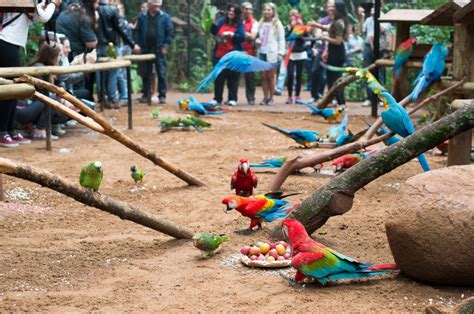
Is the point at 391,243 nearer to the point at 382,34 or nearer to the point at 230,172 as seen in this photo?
the point at 230,172

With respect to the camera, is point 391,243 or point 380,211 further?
point 380,211

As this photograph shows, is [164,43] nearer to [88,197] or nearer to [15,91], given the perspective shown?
[15,91]

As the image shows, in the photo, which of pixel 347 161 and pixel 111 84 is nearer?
pixel 347 161

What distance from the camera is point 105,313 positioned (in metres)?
3.51

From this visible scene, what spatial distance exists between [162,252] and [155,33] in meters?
8.99

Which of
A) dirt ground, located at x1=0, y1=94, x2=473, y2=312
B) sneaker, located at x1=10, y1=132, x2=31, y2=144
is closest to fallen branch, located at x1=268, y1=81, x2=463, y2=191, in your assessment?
dirt ground, located at x1=0, y1=94, x2=473, y2=312

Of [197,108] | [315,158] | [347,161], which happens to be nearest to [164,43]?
[197,108]

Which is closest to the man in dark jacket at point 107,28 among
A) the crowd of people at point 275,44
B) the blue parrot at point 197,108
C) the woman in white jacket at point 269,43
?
the blue parrot at point 197,108

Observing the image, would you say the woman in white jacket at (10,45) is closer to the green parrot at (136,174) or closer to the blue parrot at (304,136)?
the green parrot at (136,174)

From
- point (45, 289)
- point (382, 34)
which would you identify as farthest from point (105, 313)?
point (382, 34)

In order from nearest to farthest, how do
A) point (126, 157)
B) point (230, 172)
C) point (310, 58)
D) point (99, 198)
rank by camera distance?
point (99, 198) < point (230, 172) < point (126, 157) < point (310, 58)

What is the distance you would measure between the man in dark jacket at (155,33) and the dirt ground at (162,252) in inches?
217

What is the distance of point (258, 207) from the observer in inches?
186

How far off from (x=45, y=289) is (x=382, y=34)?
32.5ft
